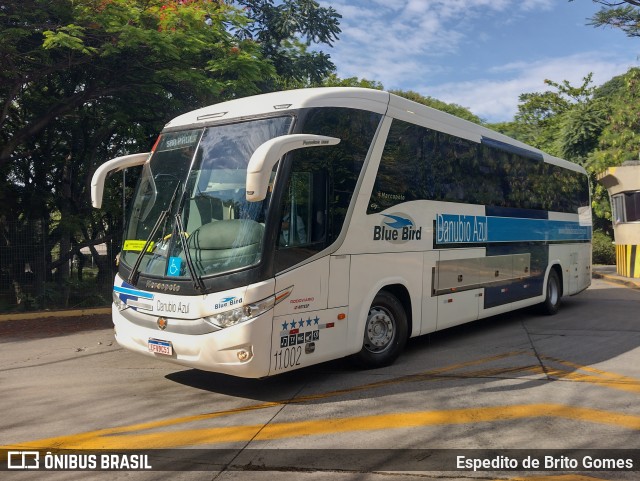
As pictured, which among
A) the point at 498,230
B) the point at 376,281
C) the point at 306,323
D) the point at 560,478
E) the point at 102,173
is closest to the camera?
the point at 560,478

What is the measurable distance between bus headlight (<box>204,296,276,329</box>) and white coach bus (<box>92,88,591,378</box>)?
11mm

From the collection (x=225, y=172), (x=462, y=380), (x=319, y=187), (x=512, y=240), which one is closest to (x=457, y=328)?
(x=512, y=240)

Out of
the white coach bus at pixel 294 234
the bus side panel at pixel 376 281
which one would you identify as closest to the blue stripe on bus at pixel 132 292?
the white coach bus at pixel 294 234

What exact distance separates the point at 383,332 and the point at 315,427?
2351 mm

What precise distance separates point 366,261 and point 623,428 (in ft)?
10.5

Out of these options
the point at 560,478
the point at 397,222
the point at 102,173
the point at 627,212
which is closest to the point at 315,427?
the point at 560,478

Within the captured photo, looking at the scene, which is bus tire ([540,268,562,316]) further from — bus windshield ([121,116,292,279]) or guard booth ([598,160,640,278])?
guard booth ([598,160,640,278])

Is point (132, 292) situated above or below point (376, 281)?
below

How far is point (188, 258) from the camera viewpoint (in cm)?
573

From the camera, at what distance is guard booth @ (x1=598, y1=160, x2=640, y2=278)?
69.3 ft

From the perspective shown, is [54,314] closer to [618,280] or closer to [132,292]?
[132,292]

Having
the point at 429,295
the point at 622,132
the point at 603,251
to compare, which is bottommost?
the point at 429,295

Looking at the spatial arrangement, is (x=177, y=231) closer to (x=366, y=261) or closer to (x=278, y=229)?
(x=278, y=229)

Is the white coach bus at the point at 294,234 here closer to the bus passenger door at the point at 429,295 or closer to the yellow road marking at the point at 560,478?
the bus passenger door at the point at 429,295
